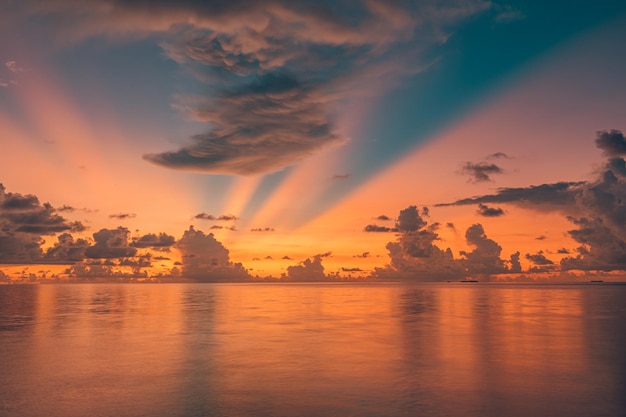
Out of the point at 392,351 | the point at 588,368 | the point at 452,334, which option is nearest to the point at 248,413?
the point at 392,351

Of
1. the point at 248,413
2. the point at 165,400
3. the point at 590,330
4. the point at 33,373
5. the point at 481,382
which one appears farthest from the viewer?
the point at 590,330

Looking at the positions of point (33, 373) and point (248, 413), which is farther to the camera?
point (33, 373)

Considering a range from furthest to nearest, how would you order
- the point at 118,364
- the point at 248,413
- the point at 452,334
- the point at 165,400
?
the point at 452,334 → the point at 118,364 → the point at 165,400 → the point at 248,413

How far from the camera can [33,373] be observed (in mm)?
28312

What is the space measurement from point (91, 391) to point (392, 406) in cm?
1377

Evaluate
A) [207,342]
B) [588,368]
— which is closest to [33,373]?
[207,342]

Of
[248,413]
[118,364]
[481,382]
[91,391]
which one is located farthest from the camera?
[118,364]

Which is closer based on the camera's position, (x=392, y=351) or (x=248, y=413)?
(x=248, y=413)

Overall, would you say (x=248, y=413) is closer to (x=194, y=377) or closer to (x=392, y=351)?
(x=194, y=377)

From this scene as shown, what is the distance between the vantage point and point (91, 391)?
2383 cm

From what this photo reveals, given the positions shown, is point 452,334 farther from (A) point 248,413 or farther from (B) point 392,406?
(A) point 248,413

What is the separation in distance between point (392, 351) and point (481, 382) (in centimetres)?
1083

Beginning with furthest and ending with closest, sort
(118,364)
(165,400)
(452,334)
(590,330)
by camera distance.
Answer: (590,330) < (452,334) < (118,364) < (165,400)

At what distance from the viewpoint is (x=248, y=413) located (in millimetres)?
19969
